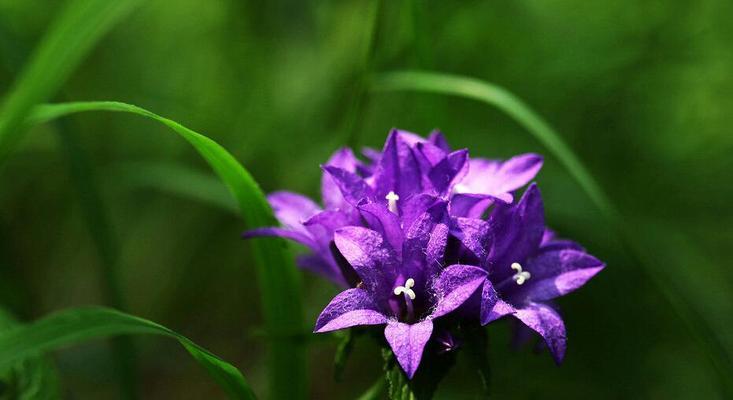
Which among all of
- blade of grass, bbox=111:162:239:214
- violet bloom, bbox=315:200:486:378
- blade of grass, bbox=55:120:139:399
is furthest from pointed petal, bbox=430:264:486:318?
blade of grass, bbox=111:162:239:214

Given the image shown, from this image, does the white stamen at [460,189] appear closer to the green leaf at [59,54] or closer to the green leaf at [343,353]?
the green leaf at [343,353]

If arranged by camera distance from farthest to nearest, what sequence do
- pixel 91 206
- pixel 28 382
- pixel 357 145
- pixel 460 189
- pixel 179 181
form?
pixel 357 145
pixel 179 181
pixel 91 206
pixel 460 189
pixel 28 382

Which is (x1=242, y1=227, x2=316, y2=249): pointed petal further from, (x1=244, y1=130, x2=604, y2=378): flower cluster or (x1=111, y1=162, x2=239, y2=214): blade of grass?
(x1=111, y1=162, x2=239, y2=214): blade of grass

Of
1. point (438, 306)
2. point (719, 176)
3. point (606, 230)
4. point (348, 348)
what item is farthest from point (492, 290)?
point (719, 176)

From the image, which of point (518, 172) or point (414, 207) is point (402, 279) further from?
point (518, 172)

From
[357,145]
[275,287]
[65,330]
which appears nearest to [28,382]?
[65,330]

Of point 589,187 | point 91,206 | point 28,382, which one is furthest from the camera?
point 91,206

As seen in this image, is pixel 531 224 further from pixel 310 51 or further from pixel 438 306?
pixel 310 51
